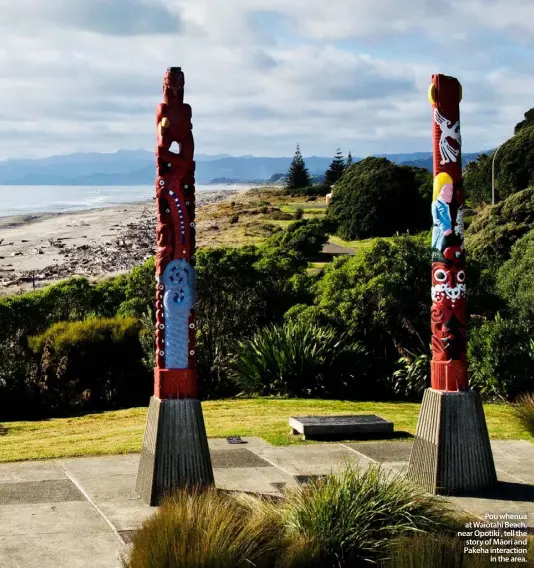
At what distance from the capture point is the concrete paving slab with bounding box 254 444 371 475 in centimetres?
1105

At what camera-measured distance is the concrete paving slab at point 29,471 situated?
34.7 ft

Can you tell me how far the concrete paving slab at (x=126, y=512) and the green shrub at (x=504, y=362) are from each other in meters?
8.67

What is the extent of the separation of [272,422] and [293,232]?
3363 cm

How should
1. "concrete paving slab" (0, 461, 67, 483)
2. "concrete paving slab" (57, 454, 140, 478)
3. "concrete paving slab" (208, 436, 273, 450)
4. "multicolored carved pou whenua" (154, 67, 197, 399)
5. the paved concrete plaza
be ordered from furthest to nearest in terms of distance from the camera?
"concrete paving slab" (208, 436, 273, 450) → "concrete paving slab" (57, 454, 140, 478) → "concrete paving slab" (0, 461, 67, 483) → "multicolored carved pou whenua" (154, 67, 197, 399) → the paved concrete plaza

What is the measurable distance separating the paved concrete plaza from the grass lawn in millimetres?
486

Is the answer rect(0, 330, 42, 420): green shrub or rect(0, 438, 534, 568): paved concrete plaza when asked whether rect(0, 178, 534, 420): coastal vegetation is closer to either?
rect(0, 330, 42, 420): green shrub

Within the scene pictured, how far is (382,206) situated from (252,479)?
44204mm

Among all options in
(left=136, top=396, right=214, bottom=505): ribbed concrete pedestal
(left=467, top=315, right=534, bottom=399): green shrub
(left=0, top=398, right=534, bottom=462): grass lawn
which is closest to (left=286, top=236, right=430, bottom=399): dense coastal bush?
(left=467, top=315, right=534, bottom=399): green shrub

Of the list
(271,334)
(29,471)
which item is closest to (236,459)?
(29,471)

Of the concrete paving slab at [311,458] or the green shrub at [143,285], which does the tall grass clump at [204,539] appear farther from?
the green shrub at [143,285]

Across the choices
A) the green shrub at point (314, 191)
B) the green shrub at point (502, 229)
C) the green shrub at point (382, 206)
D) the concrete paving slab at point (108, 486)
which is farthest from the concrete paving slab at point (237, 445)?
the green shrub at point (314, 191)

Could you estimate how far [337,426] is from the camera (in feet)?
41.4

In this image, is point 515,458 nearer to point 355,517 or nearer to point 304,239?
point 355,517

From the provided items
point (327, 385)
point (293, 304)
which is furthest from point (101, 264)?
point (327, 385)
